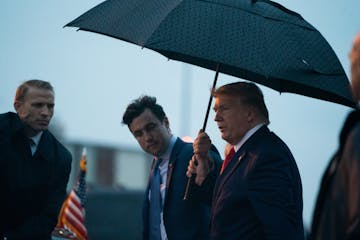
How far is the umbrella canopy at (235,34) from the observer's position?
212 inches

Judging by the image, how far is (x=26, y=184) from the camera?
266 inches

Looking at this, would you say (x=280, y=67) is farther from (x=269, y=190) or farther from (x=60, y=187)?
(x=60, y=187)

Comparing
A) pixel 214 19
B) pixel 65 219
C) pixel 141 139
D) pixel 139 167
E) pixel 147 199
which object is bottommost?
pixel 139 167

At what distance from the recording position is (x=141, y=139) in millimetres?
7316

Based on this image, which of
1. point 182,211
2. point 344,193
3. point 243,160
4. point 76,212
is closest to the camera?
point 344,193

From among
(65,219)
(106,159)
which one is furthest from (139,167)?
(65,219)

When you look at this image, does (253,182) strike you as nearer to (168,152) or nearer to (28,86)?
(168,152)

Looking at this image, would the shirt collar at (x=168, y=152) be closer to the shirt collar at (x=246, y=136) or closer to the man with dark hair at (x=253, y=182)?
the man with dark hair at (x=253, y=182)

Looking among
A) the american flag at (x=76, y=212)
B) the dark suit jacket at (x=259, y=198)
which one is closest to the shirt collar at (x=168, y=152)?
the dark suit jacket at (x=259, y=198)

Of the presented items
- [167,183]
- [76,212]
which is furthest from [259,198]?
[76,212]

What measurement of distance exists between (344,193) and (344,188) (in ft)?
0.07

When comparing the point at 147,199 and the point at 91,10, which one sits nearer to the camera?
the point at 91,10

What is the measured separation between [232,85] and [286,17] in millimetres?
590

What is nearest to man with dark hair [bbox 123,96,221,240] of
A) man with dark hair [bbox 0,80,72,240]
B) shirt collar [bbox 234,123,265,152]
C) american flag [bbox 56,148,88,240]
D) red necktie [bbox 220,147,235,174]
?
red necktie [bbox 220,147,235,174]
